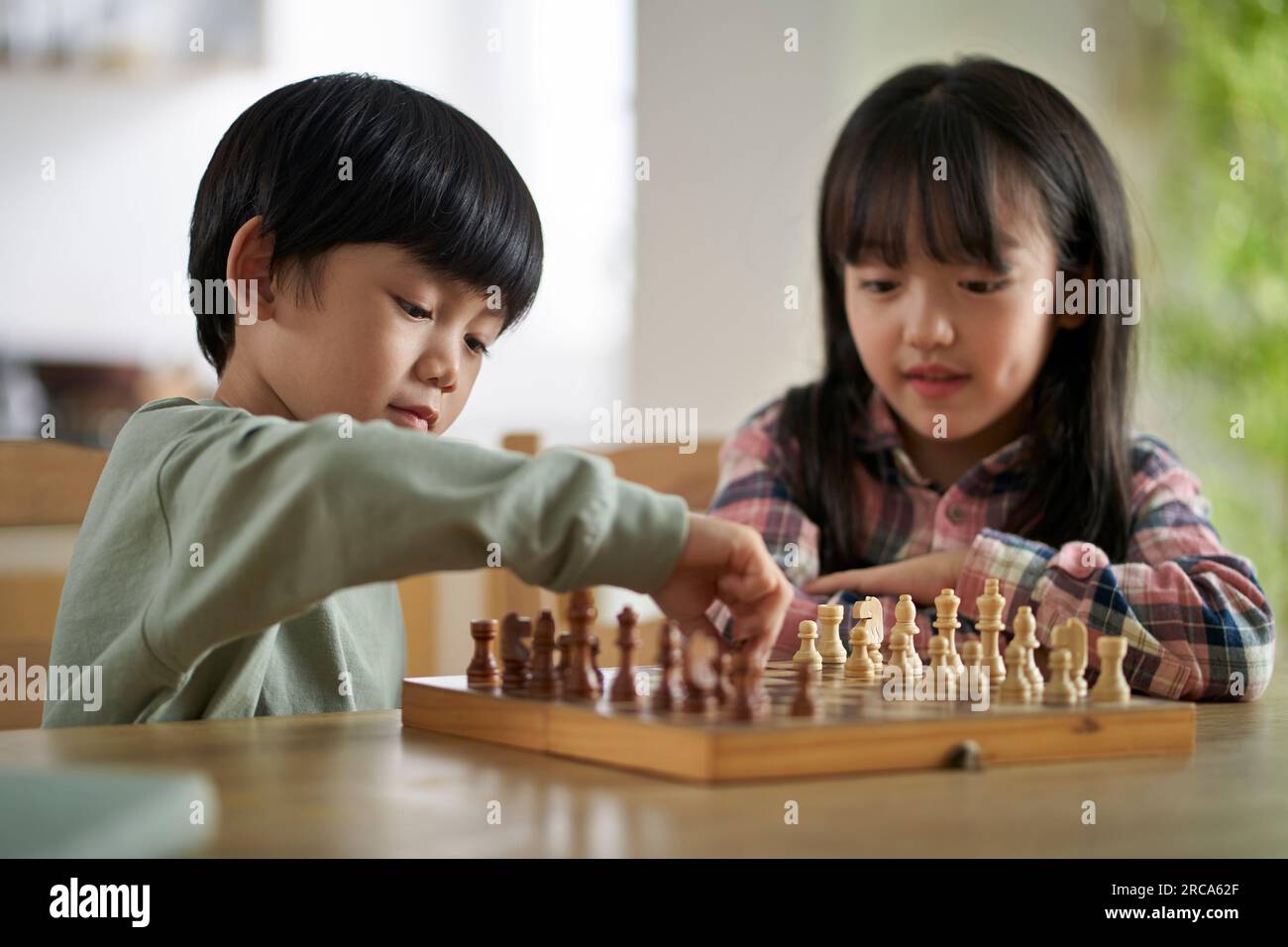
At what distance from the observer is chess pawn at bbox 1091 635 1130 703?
0.99m

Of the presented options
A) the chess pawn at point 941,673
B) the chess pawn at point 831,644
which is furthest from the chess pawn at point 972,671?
the chess pawn at point 831,644

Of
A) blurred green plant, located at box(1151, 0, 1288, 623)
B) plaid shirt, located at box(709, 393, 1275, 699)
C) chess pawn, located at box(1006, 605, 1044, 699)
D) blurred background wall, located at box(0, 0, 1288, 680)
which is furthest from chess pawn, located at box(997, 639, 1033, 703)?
blurred green plant, located at box(1151, 0, 1288, 623)

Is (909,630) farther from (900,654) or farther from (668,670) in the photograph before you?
(668,670)

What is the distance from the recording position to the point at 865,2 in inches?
148

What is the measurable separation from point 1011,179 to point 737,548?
0.93 meters

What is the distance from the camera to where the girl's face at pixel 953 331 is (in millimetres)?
1671

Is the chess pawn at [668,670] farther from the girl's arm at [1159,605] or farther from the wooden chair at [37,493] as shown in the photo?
the wooden chair at [37,493]

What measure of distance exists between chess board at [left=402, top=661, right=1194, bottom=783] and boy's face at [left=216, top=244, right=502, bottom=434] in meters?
0.33

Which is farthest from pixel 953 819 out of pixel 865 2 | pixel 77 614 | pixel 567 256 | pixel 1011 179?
pixel 865 2

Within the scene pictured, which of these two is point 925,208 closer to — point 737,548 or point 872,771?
point 737,548

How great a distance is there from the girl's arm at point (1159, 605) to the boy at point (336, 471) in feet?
1.76

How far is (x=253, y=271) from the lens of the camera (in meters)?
1.29

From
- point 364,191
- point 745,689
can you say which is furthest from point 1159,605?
point 364,191

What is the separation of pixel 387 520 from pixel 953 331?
978 mm
